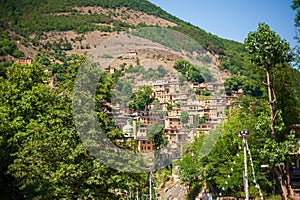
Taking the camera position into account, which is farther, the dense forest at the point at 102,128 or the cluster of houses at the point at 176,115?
the cluster of houses at the point at 176,115

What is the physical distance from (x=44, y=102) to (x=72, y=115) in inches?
148

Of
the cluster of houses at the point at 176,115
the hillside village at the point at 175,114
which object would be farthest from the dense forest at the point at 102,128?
the cluster of houses at the point at 176,115

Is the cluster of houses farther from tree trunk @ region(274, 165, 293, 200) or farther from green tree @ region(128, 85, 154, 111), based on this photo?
tree trunk @ region(274, 165, 293, 200)

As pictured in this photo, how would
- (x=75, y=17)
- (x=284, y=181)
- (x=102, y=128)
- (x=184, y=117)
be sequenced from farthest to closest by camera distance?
(x=75, y=17) → (x=184, y=117) → (x=284, y=181) → (x=102, y=128)

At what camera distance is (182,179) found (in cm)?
4038

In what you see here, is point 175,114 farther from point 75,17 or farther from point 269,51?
point 75,17

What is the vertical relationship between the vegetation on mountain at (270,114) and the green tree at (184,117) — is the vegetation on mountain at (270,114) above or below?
below

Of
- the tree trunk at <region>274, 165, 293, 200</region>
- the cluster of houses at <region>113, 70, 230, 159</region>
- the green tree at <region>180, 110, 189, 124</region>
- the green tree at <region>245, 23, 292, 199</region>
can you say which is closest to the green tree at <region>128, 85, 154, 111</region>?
the cluster of houses at <region>113, 70, 230, 159</region>

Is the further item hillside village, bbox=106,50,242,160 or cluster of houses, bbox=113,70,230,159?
cluster of houses, bbox=113,70,230,159

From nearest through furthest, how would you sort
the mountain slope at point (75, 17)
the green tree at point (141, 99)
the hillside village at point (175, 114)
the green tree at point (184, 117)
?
the hillside village at point (175, 114)
the green tree at point (141, 99)
the green tree at point (184, 117)
the mountain slope at point (75, 17)

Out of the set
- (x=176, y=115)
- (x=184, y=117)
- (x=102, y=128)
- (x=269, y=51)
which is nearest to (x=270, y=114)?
(x=269, y=51)

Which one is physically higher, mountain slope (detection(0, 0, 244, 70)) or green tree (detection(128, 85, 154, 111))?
mountain slope (detection(0, 0, 244, 70))

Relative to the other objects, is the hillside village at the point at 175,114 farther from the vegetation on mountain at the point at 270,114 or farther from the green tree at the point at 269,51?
the green tree at the point at 269,51

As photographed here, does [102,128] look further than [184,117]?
No
